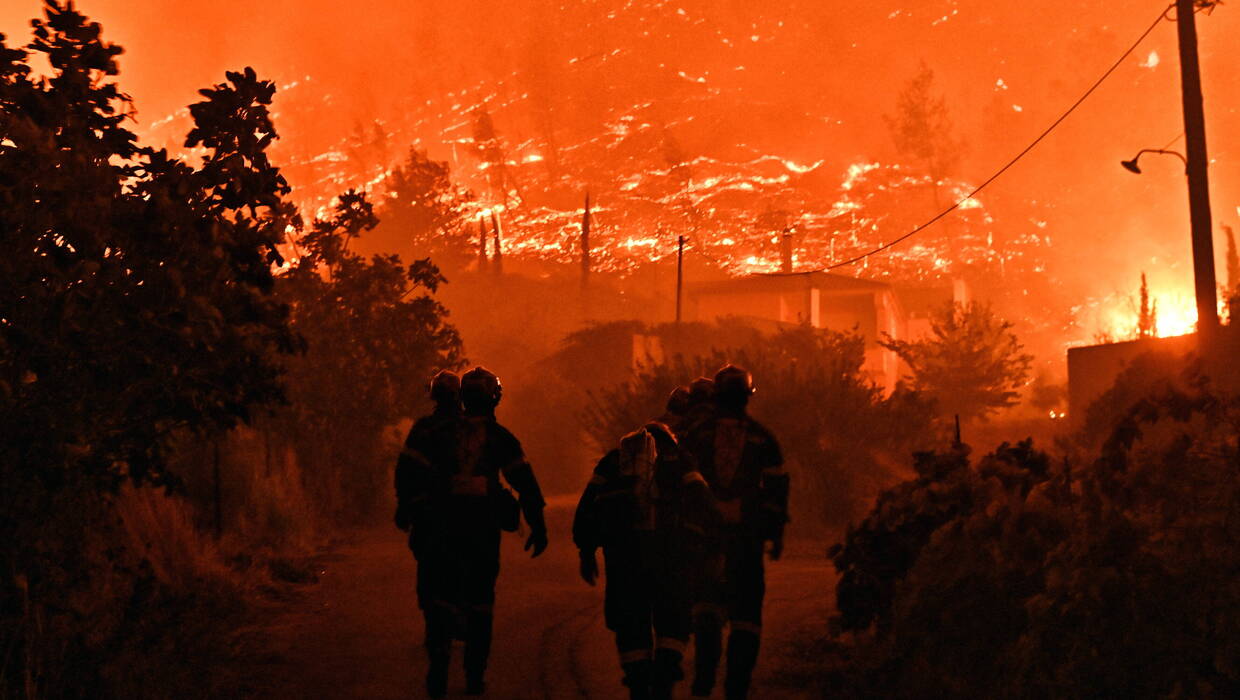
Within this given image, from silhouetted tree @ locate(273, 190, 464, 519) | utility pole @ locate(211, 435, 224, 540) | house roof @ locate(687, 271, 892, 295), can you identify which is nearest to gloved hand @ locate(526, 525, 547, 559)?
utility pole @ locate(211, 435, 224, 540)

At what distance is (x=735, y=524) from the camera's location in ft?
24.9

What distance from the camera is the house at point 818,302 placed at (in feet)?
211

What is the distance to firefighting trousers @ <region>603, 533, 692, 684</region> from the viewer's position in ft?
23.0

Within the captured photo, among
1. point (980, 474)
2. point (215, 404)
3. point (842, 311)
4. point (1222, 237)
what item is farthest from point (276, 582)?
point (1222, 237)

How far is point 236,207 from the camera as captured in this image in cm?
801

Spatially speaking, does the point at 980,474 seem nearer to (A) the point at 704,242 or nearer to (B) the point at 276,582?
(B) the point at 276,582

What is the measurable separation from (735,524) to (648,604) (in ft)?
2.66

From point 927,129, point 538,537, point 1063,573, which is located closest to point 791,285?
point 538,537

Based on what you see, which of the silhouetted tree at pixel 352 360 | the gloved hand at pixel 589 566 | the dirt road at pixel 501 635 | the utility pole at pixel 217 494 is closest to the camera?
the gloved hand at pixel 589 566

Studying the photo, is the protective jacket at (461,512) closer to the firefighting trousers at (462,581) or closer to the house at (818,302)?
the firefighting trousers at (462,581)

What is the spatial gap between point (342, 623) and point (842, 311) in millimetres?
57357

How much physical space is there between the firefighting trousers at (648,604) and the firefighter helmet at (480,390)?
131cm

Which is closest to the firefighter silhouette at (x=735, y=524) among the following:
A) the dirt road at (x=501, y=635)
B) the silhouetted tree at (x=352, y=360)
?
the dirt road at (x=501, y=635)

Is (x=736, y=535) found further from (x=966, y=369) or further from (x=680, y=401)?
(x=966, y=369)
